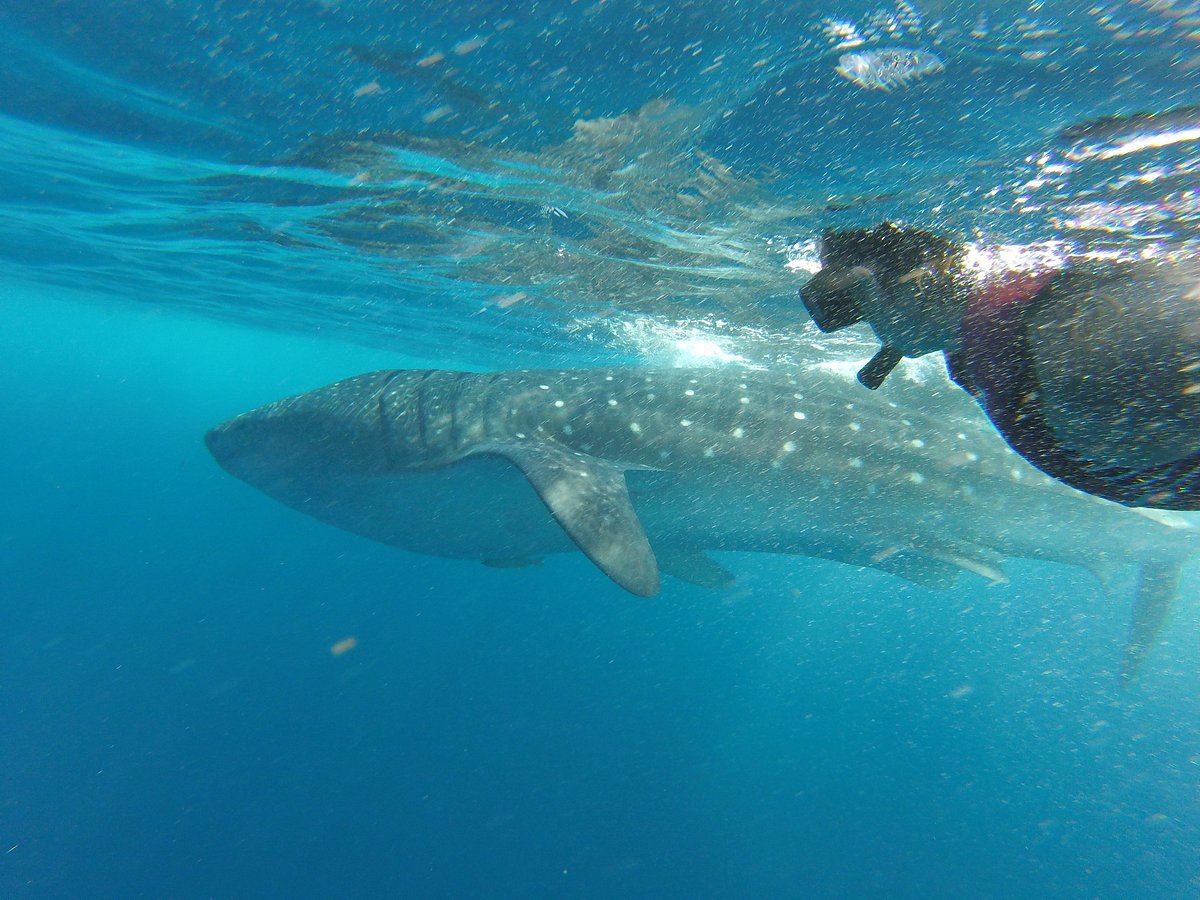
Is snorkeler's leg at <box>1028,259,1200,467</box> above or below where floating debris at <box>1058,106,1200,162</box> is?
below

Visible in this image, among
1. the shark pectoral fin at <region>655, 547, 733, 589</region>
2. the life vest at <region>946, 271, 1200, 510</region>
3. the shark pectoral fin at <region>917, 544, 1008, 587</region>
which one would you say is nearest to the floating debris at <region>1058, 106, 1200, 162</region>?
the shark pectoral fin at <region>917, 544, 1008, 587</region>

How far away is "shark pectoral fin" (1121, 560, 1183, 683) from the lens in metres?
11.4

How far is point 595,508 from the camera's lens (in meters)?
5.52

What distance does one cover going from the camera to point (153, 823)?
11.6 meters

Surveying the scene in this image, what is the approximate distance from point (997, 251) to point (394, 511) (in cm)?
954

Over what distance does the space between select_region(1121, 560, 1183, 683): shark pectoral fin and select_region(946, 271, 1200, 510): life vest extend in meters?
12.4

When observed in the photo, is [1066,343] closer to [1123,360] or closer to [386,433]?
[1123,360]

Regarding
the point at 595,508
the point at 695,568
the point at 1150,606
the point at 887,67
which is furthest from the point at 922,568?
the point at 1150,606

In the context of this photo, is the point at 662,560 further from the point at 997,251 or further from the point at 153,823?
the point at 153,823

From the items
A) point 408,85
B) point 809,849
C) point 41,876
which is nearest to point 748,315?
point 408,85

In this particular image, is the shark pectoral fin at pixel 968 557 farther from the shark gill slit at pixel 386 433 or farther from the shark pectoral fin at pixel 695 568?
the shark gill slit at pixel 386 433

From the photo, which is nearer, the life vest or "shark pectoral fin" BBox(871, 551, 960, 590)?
the life vest

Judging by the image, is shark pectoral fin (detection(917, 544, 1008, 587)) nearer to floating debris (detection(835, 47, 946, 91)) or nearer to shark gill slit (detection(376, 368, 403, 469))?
floating debris (detection(835, 47, 946, 91))

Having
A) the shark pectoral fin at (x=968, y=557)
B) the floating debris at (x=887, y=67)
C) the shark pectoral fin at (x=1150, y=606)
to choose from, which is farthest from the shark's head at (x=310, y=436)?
the shark pectoral fin at (x=1150, y=606)
